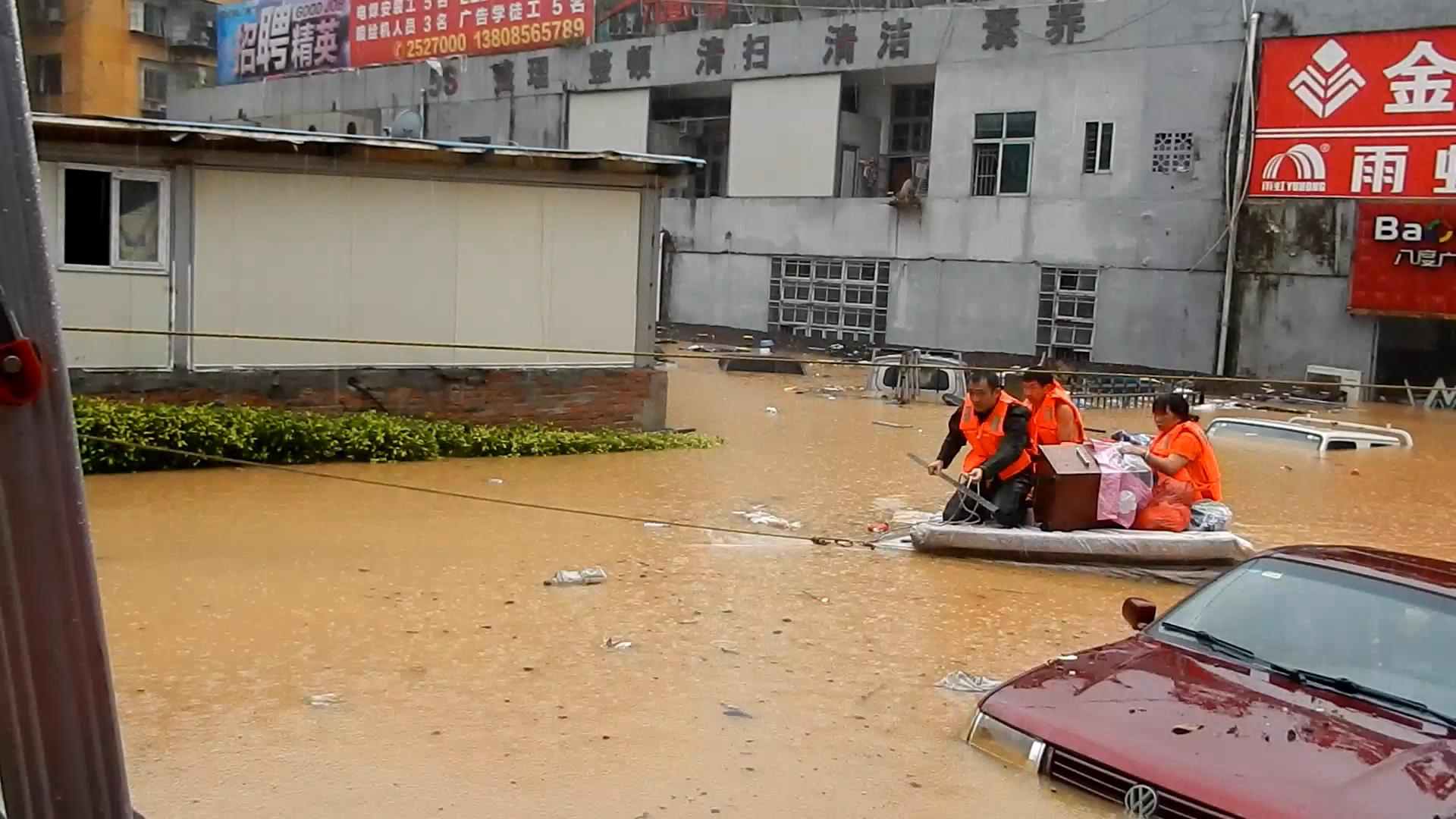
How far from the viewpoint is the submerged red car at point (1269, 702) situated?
4.09 meters

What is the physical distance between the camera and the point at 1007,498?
30.1ft

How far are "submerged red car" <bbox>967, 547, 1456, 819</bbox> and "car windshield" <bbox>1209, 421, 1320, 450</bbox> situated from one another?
1179 centimetres

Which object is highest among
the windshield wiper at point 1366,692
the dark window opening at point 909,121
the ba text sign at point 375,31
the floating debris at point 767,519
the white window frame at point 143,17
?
the white window frame at point 143,17

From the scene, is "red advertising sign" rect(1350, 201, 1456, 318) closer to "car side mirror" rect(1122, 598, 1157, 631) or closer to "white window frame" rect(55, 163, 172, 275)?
"white window frame" rect(55, 163, 172, 275)

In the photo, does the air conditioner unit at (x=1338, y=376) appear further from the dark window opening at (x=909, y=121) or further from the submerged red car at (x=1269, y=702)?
the submerged red car at (x=1269, y=702)

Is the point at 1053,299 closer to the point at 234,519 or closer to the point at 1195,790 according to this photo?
the point at 234,519

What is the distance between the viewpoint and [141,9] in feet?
150

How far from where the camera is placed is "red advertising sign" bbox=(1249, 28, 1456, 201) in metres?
22.0

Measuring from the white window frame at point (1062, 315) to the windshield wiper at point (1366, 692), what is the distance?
21893 mm

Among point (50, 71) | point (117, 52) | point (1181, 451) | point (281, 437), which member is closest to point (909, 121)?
point (281, 437)

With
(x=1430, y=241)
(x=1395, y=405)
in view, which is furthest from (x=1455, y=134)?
(x=1395, y=405)

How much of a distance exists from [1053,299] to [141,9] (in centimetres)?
3453

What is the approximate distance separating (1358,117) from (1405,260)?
260 cm

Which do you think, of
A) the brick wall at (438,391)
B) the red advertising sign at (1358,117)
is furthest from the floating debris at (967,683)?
the red advertising sign at (1358,117)
